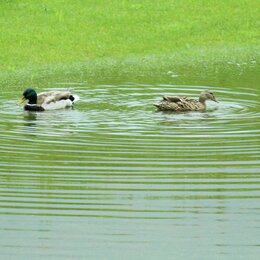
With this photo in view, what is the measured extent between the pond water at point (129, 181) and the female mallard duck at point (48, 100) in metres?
0.16

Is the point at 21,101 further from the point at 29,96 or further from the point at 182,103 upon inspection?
the point at 182,103

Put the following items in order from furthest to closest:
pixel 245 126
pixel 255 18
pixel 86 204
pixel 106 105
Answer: pixel 255 18 < pixel 106 105 < pixel 245 126 < pixel 86 204

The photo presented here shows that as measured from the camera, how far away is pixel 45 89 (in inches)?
932

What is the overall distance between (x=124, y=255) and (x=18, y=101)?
11.4 m

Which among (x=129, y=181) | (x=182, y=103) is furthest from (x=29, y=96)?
(x=129, y=181)

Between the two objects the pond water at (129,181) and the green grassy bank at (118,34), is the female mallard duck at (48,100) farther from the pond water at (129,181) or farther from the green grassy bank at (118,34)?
the green grassy bank at (118,34)

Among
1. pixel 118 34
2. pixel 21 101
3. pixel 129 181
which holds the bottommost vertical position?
pixel 21 101

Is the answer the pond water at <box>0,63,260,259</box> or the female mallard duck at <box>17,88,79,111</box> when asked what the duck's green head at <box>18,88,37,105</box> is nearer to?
the female mallard duck at <box>17,88,79,111</box>

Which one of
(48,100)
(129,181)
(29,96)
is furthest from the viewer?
(29,96)

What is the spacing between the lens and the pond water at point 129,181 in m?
11.0

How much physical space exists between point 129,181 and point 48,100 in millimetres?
7702

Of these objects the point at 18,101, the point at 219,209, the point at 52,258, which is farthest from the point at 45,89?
the point at 52,258

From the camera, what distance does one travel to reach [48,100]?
21188 millimetres

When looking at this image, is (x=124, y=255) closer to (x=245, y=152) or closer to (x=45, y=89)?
(x=245, y=152)
